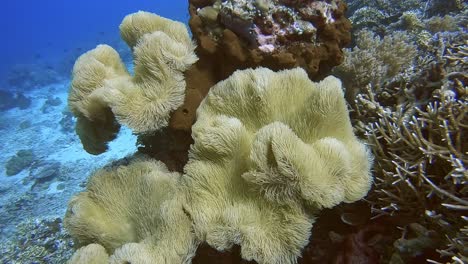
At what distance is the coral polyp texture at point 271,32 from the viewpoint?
2859 mm

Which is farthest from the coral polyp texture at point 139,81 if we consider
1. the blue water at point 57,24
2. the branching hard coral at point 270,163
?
the blue water at point 57,24

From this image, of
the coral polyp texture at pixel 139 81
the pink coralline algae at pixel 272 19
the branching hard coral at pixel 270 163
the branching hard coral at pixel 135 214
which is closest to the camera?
the branching hard coral at pixel 270 163

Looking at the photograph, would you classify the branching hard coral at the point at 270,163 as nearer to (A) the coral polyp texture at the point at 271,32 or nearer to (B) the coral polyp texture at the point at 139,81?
(B) the coral polyp texture at the point at 139,81

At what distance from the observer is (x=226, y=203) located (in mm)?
2369

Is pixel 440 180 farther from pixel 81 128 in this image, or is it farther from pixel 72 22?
pixel 72 22

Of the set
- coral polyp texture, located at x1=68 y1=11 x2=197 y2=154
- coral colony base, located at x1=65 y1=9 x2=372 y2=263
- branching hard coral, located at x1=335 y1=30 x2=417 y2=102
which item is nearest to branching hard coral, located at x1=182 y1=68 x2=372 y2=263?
coral colony base, located at x1=65 y1=9 x2=372 y2=263

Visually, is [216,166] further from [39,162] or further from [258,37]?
[39,162]

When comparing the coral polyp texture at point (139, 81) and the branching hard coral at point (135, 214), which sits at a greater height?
the coral polyp texture at point (139, 81)

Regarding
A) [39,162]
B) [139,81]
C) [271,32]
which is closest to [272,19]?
[271,32]

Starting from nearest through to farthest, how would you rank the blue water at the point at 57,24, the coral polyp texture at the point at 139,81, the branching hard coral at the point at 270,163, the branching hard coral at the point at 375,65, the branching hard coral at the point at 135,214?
the branching hard coral at the point at 270,163 → the branching hard coral at the point at 135,214 → the coral polyp texture at the point at 139,81 → the branching hard coral at the point at 375,65 → the blue water at the point at 57,24

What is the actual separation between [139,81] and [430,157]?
2352mm

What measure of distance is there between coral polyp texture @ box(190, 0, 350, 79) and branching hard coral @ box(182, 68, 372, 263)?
47 cm

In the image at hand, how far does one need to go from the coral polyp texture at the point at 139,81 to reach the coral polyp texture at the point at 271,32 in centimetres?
29

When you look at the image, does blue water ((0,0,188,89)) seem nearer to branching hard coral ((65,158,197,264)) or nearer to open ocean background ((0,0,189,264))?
open ocean background ((0,0,189,264))
